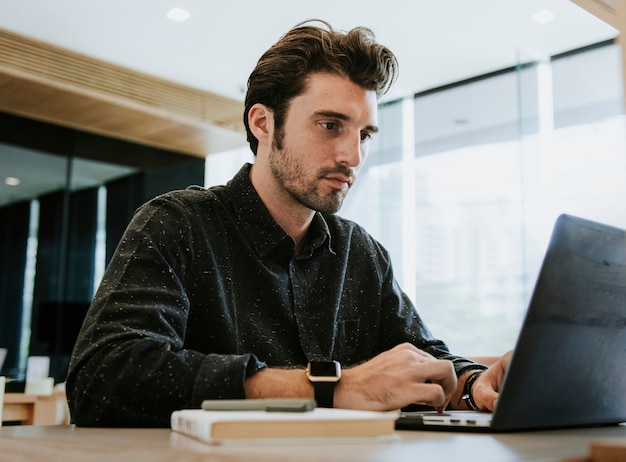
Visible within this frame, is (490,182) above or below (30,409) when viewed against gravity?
above

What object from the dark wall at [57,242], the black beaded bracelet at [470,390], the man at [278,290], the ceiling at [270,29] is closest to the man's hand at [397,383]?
the man at [278,290]

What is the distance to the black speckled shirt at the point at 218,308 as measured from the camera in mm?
965

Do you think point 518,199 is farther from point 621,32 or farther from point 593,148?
point 621,32

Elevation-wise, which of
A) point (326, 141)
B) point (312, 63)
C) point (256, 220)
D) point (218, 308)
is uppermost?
point (312, 63)

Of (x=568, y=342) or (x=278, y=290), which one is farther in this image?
(x=278, y=290)

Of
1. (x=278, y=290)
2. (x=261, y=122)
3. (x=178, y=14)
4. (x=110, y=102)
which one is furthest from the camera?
(x=110, y=102)

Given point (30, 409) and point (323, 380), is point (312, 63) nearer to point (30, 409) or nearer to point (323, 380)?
point (323, 380)

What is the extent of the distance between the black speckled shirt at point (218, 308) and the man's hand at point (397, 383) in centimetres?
13

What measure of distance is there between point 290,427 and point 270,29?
14.7 feet

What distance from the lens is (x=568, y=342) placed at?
795 mm

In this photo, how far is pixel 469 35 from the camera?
16.1 ft

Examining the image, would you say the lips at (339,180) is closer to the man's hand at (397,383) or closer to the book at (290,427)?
the man's hand at (397,383)

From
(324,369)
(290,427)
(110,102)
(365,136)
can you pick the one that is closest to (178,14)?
(110,102)

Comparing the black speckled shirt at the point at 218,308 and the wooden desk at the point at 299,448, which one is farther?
the black speckled shirt at the point at 218,308
